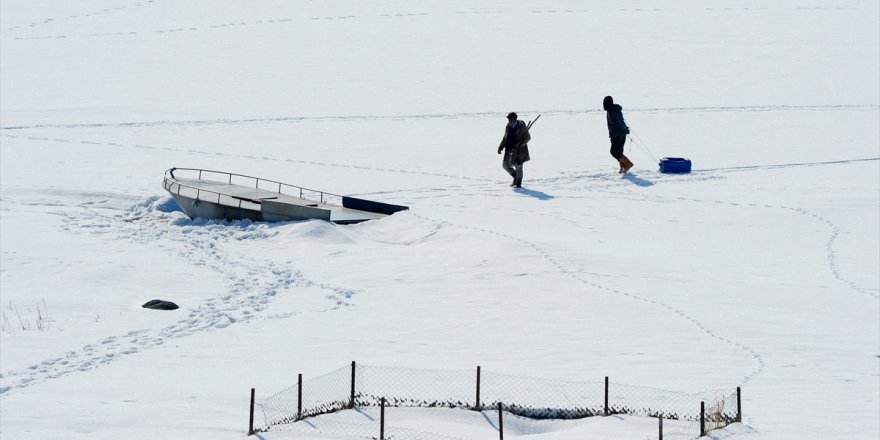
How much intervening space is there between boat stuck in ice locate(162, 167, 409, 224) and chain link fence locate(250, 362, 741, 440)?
689 centimetres

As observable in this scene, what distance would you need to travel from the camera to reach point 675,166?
21.7 m

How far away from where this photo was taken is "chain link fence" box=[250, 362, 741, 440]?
9.22 metres

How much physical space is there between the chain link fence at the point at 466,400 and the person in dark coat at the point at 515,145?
888 cm

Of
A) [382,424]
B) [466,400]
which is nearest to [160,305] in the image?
[466,400]

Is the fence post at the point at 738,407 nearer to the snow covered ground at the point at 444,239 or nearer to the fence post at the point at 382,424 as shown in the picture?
the snow covered ground at the point at 444,239

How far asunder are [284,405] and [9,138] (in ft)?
61.1

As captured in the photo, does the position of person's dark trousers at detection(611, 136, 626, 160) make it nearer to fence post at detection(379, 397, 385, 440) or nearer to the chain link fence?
the chain link fence

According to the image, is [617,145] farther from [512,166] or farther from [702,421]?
[702,421]

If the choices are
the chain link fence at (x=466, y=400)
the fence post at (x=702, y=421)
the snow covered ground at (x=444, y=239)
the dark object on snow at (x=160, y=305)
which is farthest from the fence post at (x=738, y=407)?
the dark object on snow at (x=160, y=305)

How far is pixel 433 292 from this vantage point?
14.6 m

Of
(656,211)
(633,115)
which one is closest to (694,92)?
(633,115)

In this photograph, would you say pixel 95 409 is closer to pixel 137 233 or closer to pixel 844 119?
pixel 137 233

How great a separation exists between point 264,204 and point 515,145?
4.14 m

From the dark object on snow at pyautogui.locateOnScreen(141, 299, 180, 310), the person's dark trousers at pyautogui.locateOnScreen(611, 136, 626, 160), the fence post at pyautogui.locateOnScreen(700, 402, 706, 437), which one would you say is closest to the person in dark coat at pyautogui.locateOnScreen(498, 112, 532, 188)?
the person's dark trousers at pyautogui.locateOnScreen(611, 136, 626, 160)
